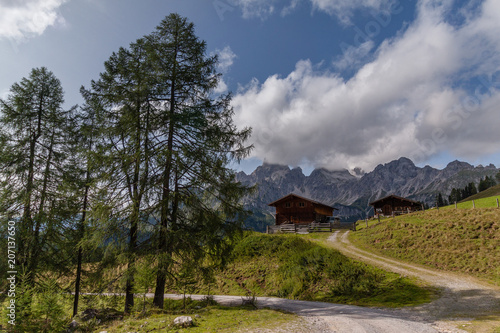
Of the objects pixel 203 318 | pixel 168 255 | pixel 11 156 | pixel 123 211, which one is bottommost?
pixel 203 318

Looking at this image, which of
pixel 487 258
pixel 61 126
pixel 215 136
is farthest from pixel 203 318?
pixel 487 258

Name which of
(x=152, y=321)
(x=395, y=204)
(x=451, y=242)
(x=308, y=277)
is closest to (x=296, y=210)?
(x=395, y=204)

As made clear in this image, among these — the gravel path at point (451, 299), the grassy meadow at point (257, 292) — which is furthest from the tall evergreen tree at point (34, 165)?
the gravel path at point (451, 299)

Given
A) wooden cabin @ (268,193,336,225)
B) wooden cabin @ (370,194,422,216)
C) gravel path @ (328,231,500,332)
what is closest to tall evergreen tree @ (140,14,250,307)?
gravel path @ (328,231,500,332)

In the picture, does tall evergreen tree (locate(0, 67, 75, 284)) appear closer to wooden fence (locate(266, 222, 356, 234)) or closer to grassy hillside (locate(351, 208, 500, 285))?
grassy hillside (locate(351, 208, 500, 285))

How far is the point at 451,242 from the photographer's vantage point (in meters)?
19.4

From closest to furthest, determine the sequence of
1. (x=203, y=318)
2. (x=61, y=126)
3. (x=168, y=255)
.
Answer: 1. (x=203, y=318)
2. (x=168, y=255)
3. (x=61, y=126)

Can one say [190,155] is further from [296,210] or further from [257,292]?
[296,210]

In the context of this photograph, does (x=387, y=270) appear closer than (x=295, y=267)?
Yes

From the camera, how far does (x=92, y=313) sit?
32.5 ft

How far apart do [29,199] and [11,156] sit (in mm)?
2592

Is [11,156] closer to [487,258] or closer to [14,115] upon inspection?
[14,115]

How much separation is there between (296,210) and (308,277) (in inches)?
1167

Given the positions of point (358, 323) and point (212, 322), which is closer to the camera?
point (212, 322)
